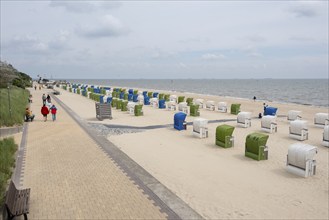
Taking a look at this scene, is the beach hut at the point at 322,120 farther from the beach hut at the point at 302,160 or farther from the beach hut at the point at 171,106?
the beach hut at the point at 171,106

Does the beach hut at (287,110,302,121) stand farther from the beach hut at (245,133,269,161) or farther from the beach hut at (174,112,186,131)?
the beach hut at (245,133,269,161)

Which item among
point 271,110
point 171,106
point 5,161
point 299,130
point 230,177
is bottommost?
point 230,177

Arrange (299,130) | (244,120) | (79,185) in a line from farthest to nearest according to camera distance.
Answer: (244,120) → (299,130) → (79,185)

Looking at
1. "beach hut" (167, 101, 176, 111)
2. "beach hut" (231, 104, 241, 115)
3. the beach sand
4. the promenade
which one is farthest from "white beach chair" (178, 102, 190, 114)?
the promenade

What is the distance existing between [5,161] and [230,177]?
25.1 feet

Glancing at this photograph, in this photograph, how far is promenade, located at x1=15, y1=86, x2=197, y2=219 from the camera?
270 inches

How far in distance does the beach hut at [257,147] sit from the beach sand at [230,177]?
25 cm

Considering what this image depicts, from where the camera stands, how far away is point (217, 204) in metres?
7.54

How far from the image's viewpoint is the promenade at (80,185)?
6853 mm

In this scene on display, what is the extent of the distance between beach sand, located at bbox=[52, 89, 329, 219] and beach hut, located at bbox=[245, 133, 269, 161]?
25 cm

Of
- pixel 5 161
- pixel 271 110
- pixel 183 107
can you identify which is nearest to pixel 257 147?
pixel 5 161

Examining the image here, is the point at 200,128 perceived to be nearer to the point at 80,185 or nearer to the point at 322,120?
the point at 80,185

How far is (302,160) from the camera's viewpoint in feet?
31.8

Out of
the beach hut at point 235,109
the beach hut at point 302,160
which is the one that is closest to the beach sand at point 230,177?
the beach hut at point 302,160
